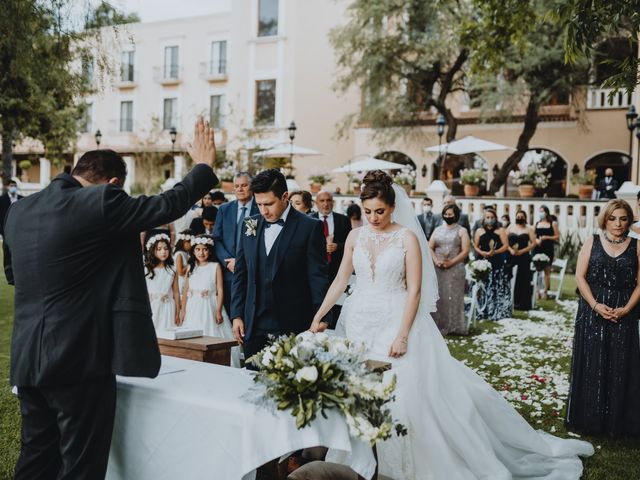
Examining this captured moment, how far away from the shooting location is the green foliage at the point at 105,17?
590 cm

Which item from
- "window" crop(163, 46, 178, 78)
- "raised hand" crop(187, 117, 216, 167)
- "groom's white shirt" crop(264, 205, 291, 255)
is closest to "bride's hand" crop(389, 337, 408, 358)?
"groom's white shirt" crop(264, 205, 291, 255)

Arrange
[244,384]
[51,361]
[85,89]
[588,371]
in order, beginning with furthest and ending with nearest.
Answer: [85,89], [588,371], [244,384], [51,361]

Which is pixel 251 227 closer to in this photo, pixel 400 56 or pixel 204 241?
pixel 204 241

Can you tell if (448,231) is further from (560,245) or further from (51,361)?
(560,245)

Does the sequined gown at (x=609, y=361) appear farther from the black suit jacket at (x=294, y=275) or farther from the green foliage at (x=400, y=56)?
the green foliage at (x=400, y=56)

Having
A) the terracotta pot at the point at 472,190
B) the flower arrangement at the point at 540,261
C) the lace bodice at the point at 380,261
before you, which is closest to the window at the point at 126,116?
the terracotta pot at the point at 472,190

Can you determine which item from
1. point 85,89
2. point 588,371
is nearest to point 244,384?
point 588,371

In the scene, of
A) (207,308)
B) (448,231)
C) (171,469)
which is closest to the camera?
(171,469)

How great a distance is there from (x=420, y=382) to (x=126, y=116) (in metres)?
38.4

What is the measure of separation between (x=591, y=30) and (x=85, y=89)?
4.90 meters

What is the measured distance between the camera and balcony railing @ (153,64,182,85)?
124 feet

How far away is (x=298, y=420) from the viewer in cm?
300

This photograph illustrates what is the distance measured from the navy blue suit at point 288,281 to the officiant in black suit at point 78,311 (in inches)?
67.4

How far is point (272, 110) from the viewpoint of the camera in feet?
109
